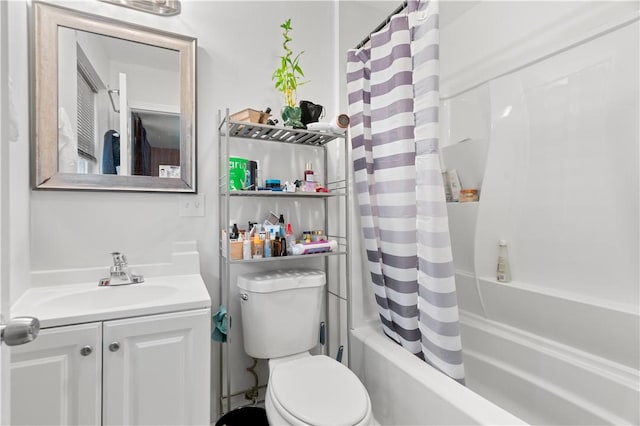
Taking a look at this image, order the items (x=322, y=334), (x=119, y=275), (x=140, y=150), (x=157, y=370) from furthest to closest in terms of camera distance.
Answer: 1. (x=322, y=334)
2. (x=140, y=150)
3. (x=119, y=275)
4. (x=157, y=370)

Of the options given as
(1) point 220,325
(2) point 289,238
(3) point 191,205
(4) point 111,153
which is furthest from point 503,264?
(4) point 111,153

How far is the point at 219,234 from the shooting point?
5.21 ft

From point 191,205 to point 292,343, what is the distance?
2.77 feet

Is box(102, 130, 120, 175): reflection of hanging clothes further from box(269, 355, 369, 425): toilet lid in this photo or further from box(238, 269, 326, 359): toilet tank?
box(269, 355, 369, 425): toilet lid

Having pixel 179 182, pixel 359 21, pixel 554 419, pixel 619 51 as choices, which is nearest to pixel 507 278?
pixel 554 419

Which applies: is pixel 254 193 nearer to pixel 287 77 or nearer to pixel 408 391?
pixel 287 77

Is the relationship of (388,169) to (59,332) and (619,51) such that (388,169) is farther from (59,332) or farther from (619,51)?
(59,332)

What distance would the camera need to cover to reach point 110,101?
1.39 meters

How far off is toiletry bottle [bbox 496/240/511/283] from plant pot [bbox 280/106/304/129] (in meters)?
1.32

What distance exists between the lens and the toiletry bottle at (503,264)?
68.2 inches

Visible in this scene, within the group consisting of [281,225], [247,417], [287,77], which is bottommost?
[247,417]

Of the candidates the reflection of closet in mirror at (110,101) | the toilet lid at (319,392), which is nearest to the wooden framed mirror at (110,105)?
the reflection of closet in mirror at (110,101)

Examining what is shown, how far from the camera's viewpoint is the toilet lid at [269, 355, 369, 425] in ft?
3.35

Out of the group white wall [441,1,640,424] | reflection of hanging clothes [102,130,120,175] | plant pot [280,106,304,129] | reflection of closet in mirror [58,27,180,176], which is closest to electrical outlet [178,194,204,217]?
reflection of closet in mirror [58,27,180,176]
